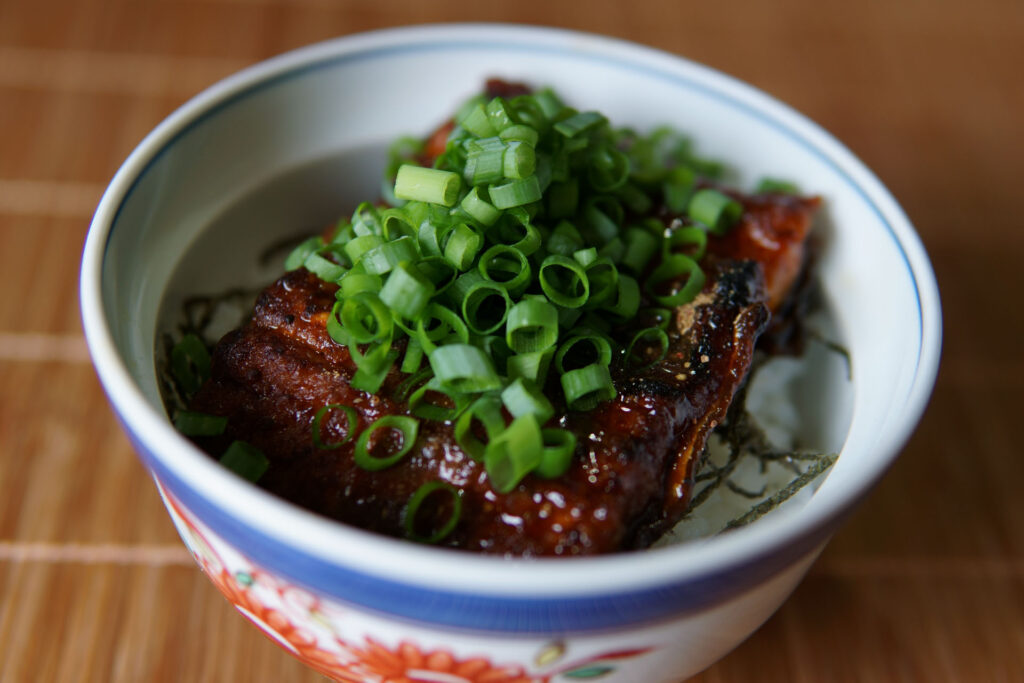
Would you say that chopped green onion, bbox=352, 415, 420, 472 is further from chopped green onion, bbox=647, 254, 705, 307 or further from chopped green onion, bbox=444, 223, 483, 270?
chopped green onion, bbox=647, 254, 705, 307

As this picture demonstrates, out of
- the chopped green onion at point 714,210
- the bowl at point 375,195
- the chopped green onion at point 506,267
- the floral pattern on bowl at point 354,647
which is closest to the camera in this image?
the bowl at point 375,195

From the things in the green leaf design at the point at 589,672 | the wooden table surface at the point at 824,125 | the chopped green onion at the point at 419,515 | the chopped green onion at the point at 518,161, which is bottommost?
the wooden table surface at the point at 824,125

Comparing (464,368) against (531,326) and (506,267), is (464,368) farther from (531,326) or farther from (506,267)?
(506,267)

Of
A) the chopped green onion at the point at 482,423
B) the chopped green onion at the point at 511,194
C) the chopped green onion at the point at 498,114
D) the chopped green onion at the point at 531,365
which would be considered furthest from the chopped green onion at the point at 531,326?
the chopped green onion at the point at 498,114

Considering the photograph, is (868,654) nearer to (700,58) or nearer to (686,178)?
(686,178)

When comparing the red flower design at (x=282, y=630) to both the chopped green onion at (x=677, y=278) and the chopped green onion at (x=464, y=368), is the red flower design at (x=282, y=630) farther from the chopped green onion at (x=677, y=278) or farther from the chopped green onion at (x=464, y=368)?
the chopped green onion at (x=677, y=278)

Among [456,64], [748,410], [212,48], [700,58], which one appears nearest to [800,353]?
[748,410]
